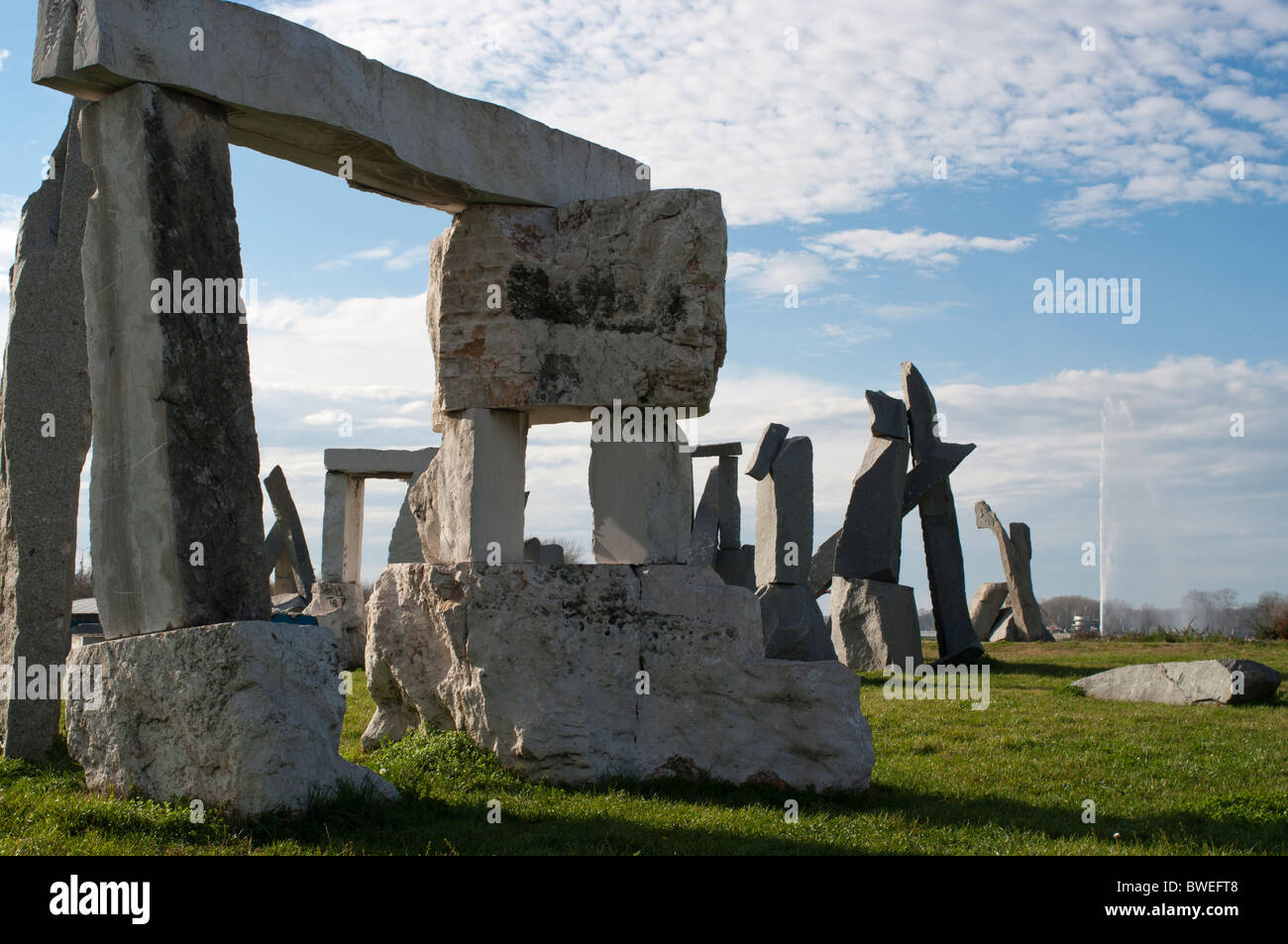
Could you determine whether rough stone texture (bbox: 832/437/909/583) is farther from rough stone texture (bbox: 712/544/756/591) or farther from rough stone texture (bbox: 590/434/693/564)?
rough stone texture (bbox: 590/434/693/564)

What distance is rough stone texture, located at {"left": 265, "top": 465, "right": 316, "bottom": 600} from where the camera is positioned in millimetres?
20750

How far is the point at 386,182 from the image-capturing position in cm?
664

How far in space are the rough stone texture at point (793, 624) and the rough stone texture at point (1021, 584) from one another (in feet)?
25.3

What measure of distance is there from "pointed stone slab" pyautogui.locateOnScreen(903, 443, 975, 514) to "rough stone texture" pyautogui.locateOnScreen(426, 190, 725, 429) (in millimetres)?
7973

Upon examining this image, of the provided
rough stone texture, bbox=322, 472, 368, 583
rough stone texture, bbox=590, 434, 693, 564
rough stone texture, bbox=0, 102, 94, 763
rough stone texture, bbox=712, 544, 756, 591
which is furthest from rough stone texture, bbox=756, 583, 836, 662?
rough stone texture, bbox=0, 102, 94, 763

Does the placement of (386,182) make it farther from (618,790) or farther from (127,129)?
(618,790)

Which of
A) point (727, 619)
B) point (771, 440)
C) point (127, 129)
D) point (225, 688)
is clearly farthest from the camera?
point (771, 440)

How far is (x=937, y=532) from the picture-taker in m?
14.6

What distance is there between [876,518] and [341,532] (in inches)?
276

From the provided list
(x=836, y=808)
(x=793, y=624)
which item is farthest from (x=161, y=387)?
(x=793, y=624)

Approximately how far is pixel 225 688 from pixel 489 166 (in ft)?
11.5

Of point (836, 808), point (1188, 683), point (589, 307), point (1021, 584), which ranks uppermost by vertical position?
point (589, 307)

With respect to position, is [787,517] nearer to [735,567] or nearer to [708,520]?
[735,567]
